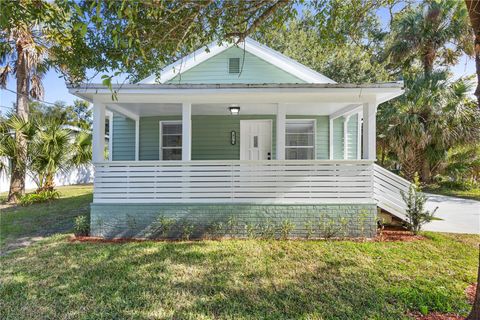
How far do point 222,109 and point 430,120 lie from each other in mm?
9891

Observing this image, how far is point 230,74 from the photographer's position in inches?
349

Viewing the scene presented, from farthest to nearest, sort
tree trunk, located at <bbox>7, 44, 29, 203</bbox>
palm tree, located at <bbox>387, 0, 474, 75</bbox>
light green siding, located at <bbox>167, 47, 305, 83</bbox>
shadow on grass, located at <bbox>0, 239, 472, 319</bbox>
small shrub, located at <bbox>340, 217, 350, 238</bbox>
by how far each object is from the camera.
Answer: palm tree, located at <bbox>387, 0, 474, 75</bbox>
tree trunk, located at <bbox>7, 44, 29, 203</bbox>
light green siding, located at <bbox>167, 47, 305, 83</bbox>
small shrub, located at <bbox>340, 217, 350, 238</bbox>
shadow on grass, located at <bbox>0, 239, 472, 319</bbox>

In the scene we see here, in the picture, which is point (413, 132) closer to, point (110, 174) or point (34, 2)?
point (110, 174)

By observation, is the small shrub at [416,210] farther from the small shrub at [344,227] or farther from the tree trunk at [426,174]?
the tree trunk at [426,174]

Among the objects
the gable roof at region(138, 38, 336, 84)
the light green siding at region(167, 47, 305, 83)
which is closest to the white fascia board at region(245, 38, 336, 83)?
the gable roof at region(138, 38, 336, 84)

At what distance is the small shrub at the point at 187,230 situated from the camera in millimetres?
5637

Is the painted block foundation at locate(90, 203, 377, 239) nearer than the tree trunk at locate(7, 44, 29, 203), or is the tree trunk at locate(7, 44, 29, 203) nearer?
the painted block foundation at locate(90, 203, 377, 239)

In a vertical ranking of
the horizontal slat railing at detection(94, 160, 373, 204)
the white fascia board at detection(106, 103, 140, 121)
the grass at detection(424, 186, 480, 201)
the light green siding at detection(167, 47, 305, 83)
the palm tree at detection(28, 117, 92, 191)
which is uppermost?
the light green siding at detection(167, 47, 305, 83)

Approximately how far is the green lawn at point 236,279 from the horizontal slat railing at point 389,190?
3.36 ft

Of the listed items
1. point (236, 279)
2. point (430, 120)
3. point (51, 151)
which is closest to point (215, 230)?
point (236, 279)

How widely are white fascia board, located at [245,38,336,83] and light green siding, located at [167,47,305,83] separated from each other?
0.12 meters

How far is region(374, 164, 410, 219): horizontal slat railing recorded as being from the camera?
20.9ft

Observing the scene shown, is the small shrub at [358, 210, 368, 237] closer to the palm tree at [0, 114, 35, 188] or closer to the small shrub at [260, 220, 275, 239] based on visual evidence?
the small shrub at [260, 220, 275, 239]

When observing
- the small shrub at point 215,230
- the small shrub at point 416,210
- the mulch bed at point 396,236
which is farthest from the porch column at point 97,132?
the small shrub at point 416,210
